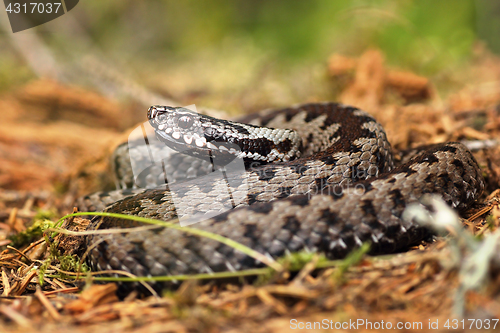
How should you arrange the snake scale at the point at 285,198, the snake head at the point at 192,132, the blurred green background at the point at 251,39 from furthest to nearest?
the blurred green background at the point at 251,39 → the snake head at the point at 192,132 → the snake scale at the point at 285,198

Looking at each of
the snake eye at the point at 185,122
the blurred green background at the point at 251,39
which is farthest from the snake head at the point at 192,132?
the blurred green background at the point at 251,39

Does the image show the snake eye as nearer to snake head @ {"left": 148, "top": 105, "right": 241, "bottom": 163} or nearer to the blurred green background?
snake head @ {"left": 148, "top": 105, "right": 241, "bottom": 163}

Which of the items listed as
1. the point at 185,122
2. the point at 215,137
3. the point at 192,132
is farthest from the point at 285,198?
the point at 185,122

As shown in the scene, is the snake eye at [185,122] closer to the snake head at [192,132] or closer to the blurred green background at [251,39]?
the snake head at [192,132]

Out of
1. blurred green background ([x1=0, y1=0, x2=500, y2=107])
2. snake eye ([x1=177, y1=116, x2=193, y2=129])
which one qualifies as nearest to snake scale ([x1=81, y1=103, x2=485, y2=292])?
snake eye ([x1=177, y1=116, x2=193, y2=129])

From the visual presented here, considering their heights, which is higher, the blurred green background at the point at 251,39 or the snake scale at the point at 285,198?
the blurred green background at the point at 251,39
